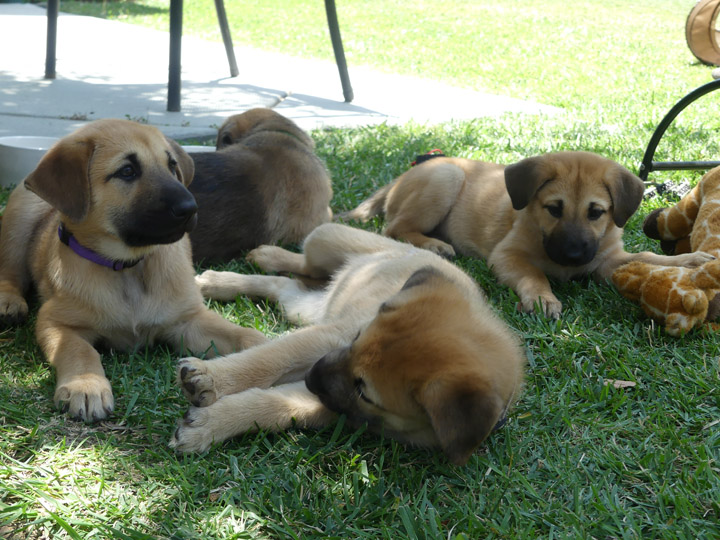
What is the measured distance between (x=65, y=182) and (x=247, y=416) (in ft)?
4.40

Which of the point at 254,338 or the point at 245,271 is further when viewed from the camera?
the point at 245,271

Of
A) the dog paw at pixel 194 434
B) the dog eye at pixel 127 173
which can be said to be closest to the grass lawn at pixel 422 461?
the dog paw at pixel 194 434

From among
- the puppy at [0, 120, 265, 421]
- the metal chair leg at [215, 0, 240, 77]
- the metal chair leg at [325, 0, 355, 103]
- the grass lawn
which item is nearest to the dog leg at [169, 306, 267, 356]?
the puppy at [0, 120, 265, 421]

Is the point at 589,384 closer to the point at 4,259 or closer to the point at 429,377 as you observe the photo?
the point at 429,377

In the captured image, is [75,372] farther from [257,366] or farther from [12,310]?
[12,310]

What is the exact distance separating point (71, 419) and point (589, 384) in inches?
89.2

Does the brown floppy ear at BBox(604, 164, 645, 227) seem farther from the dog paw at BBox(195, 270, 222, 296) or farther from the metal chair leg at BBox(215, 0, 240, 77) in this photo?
the metal chair leg at BBox(215, 0, 240, 77)

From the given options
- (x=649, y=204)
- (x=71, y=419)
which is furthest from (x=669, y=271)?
(x=71, y=419)

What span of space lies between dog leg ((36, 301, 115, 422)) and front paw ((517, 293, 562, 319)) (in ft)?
7.61

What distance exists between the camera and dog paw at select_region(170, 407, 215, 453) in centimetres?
270

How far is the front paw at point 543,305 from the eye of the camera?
4031 mm

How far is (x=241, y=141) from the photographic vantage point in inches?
219

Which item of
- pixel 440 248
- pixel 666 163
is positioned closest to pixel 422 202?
pixel 440 248

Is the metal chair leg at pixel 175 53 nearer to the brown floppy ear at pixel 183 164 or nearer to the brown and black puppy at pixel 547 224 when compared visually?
the brown and black puppy at pixel 547 224
